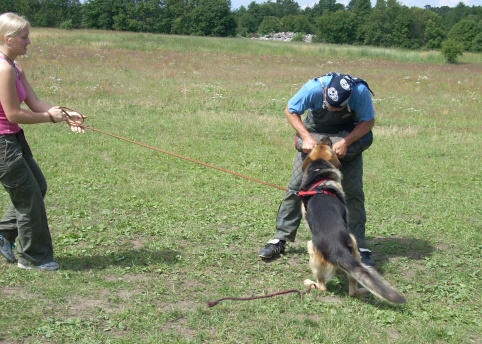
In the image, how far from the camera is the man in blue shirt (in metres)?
4.82

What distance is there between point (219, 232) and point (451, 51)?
125 feet

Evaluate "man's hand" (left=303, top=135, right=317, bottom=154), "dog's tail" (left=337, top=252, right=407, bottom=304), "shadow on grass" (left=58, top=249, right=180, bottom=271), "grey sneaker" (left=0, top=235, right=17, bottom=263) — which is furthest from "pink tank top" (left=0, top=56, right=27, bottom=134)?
"dog's tail" (left=337, top=252, right=407, bottom=304)

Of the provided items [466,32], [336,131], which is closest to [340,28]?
[466,32]

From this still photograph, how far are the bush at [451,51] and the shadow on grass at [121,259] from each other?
127ft

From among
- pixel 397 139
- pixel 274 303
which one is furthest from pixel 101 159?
pixel 397 139

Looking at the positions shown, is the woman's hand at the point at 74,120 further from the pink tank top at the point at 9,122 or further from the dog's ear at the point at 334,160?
the dog's ear at the point at 334,160

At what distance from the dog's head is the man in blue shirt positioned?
0.20ft

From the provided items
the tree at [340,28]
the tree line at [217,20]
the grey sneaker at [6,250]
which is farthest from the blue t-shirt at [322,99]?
the tree at [340,28]

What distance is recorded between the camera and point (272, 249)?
529 centimetres

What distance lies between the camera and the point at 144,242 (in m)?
5.63

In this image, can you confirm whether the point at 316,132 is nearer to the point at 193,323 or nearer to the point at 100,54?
the point at 193,323

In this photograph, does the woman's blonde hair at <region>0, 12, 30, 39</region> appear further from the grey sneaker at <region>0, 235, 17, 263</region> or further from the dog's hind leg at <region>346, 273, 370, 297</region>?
the dog's hind leg at <region>346, 273, 370, 297</region>

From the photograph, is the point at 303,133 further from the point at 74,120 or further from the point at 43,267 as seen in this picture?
the point at 43,267

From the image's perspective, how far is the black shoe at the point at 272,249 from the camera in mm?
5246
